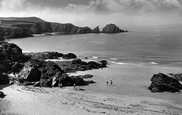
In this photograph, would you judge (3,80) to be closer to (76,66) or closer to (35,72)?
(35,72)

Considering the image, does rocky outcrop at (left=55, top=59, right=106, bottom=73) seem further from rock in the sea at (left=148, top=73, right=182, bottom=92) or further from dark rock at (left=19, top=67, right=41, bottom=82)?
rock in the sea at (left=148, top=73, right=182, bottom=92)

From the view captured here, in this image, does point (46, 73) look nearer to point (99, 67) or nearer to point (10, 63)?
point (10, 63)

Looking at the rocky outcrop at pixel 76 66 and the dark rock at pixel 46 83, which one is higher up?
the rocky outcrop at pixel 76 66

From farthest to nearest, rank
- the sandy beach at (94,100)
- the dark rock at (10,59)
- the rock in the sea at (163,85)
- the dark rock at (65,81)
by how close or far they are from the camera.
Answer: the dark rock at (10,59)
the dark rock at (65,81)
the rock in the sea at (163,85)
the sandy beach at (94,100)

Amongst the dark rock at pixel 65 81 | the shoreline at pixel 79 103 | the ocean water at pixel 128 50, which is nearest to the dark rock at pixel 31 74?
the shoreline at pixel 79 103

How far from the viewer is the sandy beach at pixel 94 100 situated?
83.9ft

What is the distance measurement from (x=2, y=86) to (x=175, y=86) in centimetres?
3086

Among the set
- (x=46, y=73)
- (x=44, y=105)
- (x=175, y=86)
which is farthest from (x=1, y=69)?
(x=175, y=86)

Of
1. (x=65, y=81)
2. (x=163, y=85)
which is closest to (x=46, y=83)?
(x=65, y=81)

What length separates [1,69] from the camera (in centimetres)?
4578

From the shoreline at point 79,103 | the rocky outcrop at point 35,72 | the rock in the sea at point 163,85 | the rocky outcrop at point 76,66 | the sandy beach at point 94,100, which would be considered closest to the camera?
the shoreline at point 79,103

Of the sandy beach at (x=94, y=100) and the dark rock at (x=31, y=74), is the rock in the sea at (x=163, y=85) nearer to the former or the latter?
the sandy beach at (x=94, y=100)

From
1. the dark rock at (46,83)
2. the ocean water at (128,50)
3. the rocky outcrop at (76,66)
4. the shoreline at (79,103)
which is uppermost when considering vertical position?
the ocean water at (128,50)

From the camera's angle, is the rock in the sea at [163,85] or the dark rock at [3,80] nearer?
the rock in the sea at [163,85]
